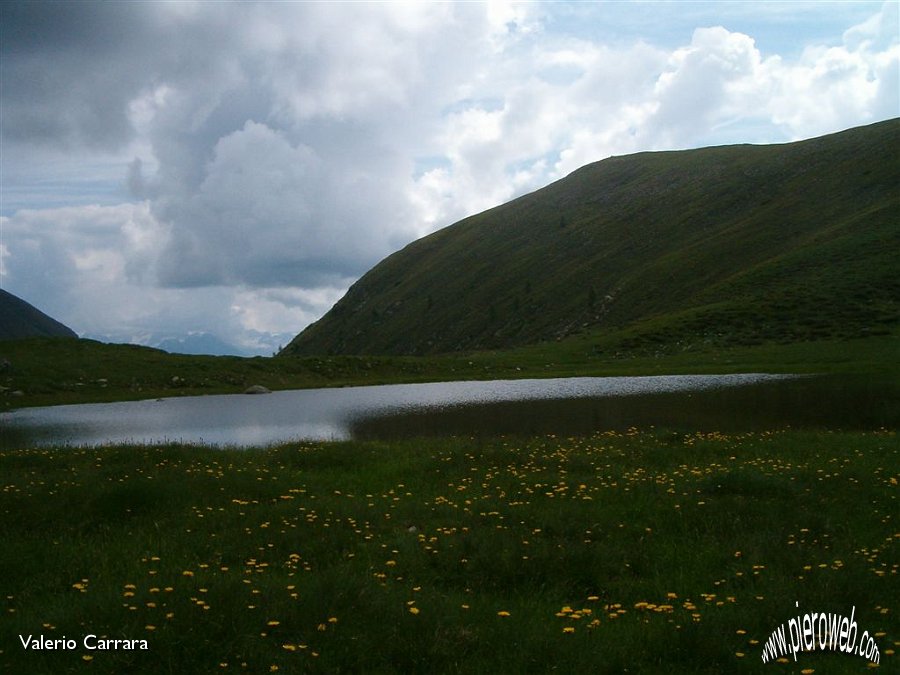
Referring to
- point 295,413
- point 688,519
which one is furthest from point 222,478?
point 295,413

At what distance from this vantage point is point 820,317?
72.5 m

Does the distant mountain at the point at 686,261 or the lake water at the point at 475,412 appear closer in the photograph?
the lake water at the point at 475,412

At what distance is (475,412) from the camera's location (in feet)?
127

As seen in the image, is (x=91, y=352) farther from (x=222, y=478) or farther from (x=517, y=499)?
(x=517, y=499)

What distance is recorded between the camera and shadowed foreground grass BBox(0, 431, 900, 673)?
24.8 feet

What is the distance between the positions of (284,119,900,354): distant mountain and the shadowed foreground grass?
60653mm

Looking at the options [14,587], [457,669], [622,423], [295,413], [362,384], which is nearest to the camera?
[457,669]

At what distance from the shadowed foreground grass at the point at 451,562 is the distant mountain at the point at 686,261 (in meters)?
60.7

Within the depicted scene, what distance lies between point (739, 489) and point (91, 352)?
207ft

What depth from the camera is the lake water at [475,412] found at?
30.5m

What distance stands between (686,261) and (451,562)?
113 m
